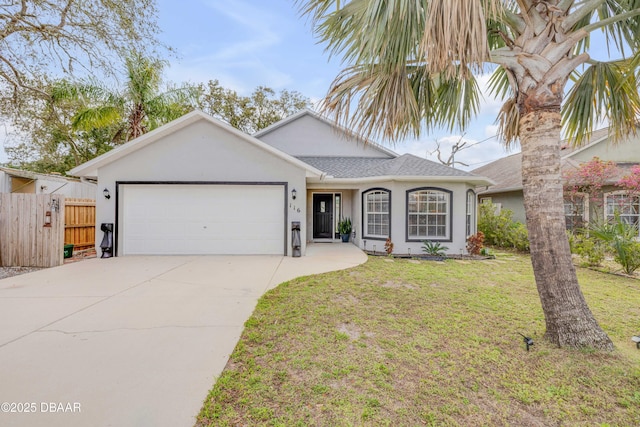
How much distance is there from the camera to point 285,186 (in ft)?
29.6

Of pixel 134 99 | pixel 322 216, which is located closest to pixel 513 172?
pixel 322 216

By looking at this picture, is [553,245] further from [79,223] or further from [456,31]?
[79,223]

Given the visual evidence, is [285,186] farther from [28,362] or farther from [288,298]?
[28,362]

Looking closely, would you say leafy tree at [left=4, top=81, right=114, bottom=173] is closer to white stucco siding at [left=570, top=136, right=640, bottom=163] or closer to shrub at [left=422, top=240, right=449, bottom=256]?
shrub at [left=422, top=240, right=449, bottom=256]

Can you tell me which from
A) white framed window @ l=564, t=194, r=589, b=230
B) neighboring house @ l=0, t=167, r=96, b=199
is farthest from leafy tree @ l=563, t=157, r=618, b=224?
neighboring house @ l=0, t=167, r=96, b=199

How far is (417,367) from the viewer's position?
2.99 meters

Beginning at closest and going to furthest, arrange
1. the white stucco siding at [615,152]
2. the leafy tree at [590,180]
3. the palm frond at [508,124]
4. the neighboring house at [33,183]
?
the palm frond at [508,124], the leafy tree at [590,180], the neighboring house at [33,183], the white stucco siding at [615,152]

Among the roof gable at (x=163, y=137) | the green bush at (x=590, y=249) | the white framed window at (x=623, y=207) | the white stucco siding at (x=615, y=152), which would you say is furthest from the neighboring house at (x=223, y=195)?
the white stucco siding at (x=615, y=152)

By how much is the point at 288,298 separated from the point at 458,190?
7485 mm

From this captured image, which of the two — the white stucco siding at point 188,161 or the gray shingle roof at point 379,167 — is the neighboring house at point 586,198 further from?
the white stucco siding at point 188,161

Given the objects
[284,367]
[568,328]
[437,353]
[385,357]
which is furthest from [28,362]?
[568,328]

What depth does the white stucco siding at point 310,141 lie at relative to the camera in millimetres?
13656

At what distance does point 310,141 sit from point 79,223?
9.47 meters

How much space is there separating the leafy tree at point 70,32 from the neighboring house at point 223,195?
2.20 m
